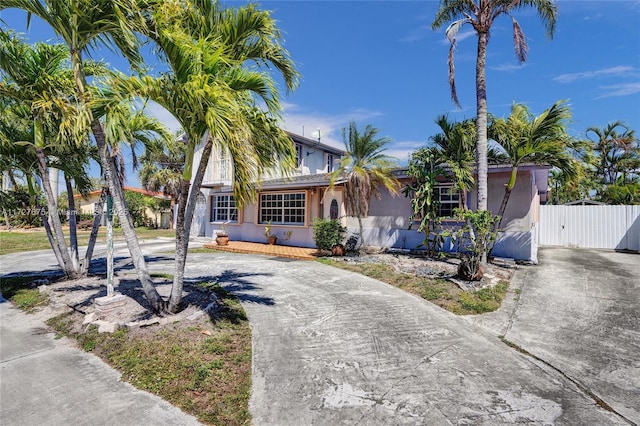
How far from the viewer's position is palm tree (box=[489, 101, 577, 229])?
29.4ft

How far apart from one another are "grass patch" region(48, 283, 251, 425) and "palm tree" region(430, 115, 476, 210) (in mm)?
8464

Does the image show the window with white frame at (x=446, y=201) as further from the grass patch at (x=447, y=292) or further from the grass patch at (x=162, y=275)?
the grass patch at (x=162, y=275)

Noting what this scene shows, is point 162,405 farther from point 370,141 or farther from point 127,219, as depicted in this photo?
point 370,141

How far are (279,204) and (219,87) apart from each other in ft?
43.0

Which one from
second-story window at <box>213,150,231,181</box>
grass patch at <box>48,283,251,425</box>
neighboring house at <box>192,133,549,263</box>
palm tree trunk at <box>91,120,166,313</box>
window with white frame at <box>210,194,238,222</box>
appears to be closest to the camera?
grass patch at <box>48,283,251,425</box>

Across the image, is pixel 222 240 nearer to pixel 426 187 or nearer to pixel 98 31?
pixel 426 187

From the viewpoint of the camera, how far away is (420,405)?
352 cm

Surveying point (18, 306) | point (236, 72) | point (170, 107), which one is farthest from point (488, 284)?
point (18, 306)

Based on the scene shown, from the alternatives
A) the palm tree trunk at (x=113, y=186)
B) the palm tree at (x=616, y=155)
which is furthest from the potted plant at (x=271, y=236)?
the palm tree at (x=616, y=155)

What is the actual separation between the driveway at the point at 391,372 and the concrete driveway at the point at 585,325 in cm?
28

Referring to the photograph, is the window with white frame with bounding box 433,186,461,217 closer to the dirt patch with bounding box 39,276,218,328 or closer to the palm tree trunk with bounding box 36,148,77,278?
the dirt patch with bounding box 39,276,218,328

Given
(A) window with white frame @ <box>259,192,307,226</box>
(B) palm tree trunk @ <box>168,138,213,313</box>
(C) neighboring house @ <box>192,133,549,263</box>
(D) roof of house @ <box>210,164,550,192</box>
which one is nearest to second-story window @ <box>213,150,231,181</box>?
(C) neighboring house @ <box>192,133,549,263</box>

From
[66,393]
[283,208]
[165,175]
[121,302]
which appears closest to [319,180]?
[283,208]

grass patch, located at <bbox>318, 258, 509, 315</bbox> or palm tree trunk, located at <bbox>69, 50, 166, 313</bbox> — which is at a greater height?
palm tree trunk, located at <bbox>69, 50, 166, 313</bbox>
